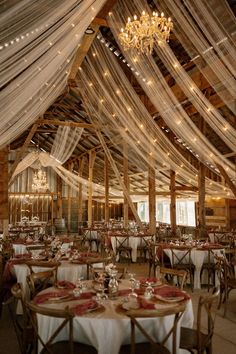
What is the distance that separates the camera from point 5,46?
11.4ft

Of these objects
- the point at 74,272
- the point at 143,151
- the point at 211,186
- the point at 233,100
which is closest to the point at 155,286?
the point at 74,272

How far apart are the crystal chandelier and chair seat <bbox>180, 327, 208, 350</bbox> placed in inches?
132

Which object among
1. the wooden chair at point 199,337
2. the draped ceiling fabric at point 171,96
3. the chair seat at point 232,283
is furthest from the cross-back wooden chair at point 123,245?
the wooden chair at point 199,337

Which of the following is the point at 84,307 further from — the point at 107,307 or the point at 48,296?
the point at 48,296

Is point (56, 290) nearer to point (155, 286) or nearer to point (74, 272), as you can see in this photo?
point (155, 286)

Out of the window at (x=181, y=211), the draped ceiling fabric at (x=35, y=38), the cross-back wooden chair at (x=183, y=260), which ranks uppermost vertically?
the draped ceiling fabric at (x=35, y=38)

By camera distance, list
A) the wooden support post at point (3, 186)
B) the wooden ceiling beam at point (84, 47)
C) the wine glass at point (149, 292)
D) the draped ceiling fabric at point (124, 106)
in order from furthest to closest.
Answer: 1. the wooden support post at point (3, 186)
2. the draped ceiling fabric at point (124, 106)
3. the wooden ceiling beam at point (84, 47)
4. the wine glass at point (149, 292)

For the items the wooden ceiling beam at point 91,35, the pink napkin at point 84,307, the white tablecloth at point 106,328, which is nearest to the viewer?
the white tablecloth at point 106,328

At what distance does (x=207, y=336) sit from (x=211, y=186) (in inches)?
259

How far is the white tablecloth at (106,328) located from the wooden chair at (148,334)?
0.19 feet

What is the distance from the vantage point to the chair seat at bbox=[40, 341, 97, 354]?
246cm

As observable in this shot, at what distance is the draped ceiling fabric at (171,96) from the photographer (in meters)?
5.06

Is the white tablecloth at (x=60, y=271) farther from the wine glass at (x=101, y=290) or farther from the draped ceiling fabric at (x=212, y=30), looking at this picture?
the draped ceiling fabric at (x=212, y=30)

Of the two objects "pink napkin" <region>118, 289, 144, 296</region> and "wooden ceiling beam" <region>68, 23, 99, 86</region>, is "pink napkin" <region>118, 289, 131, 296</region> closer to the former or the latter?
"pink napkin" <region>118, 289, 144, 296</region>
